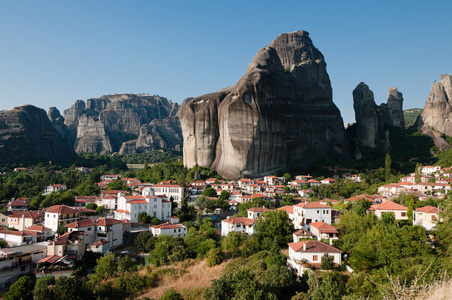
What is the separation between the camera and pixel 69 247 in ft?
94.1

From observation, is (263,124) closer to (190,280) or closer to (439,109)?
(190,280)

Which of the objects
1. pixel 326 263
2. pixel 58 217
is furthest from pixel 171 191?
pixel 326 263

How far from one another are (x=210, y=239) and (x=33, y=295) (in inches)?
534

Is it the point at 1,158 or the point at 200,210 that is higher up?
the point at 1,158

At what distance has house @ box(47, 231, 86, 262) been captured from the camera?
2830 cm

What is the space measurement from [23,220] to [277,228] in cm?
2606

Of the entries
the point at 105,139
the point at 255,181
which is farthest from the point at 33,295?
the point at 105,139

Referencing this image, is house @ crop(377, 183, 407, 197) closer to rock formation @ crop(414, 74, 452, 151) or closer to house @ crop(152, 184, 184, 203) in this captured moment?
house @ crop(152, 184, 184, 203)

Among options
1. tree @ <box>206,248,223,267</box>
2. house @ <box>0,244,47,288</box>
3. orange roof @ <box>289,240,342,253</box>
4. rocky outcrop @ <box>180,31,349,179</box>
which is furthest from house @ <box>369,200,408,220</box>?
house @ <box>0,244,47,288</box>

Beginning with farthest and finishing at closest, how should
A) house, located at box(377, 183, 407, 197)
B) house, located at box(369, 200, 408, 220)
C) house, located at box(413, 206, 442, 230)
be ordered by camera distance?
house, located at box(377, 183, 407, 197)
house, located at box(369, 200, 408, 220)
house, located at box(413, 206, 442, 230)

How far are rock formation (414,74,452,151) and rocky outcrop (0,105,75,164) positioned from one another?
9416 cm

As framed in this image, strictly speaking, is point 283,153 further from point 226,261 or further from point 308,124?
point 226,261

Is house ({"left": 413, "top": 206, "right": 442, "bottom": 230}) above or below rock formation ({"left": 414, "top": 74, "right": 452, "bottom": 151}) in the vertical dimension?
below

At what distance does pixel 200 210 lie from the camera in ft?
146
